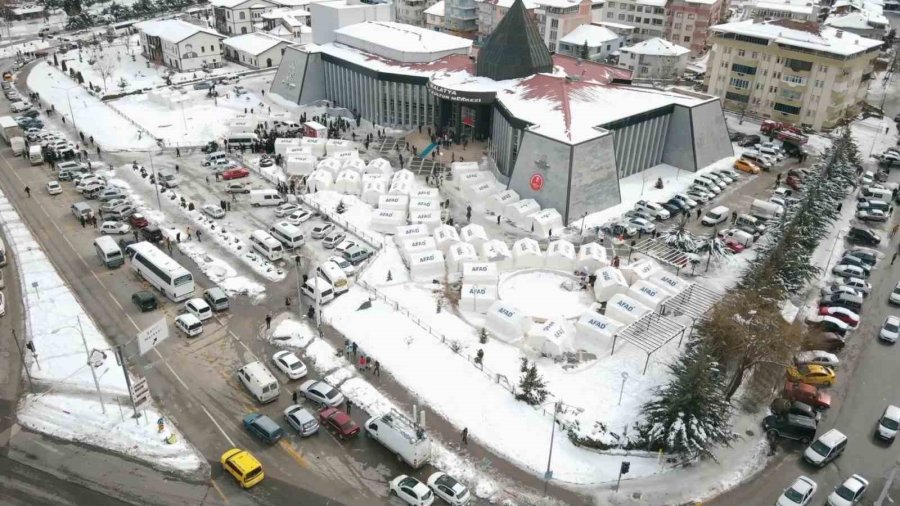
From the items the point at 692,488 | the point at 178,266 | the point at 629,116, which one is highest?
the point at 629,116

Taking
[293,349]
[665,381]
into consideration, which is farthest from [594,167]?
[293,349]

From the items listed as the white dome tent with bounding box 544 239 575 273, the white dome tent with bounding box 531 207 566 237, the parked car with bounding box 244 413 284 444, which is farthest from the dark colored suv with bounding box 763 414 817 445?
the parked car with bounding box 244 413 284 444

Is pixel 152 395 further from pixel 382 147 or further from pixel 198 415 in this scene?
pixel 382 147

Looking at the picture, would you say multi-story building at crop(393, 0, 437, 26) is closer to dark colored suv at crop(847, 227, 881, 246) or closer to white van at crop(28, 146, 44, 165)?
white van at crop(28, 146, 44, 165)

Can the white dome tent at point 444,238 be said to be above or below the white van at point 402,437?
above

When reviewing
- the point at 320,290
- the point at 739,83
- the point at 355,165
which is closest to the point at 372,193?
the point at 355,165

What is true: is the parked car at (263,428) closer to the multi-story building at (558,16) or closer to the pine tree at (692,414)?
the pine tree at (692,414)

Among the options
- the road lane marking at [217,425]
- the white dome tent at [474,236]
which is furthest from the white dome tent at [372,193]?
the road lane marking at [217,425]
